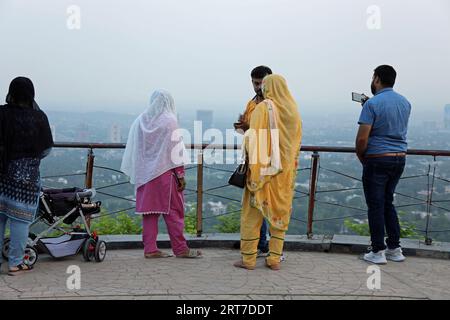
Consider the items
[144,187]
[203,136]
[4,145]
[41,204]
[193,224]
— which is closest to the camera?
[4,145]

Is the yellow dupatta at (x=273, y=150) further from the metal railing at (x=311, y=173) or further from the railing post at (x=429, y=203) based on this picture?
the railing post at (x=429, y=203)

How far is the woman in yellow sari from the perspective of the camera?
4848 millimetres

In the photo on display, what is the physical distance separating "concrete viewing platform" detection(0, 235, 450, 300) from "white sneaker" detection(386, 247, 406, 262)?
60 mm

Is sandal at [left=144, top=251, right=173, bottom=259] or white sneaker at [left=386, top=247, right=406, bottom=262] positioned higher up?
white sneaker at [left=386, top=247, right=406, bottom=262]

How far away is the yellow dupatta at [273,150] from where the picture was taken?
485 cm

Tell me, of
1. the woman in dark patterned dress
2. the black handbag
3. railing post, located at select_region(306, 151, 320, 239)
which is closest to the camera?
the woman in dark patterned dress

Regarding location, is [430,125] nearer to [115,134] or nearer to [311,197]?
[311,197]

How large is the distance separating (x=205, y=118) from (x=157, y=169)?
1.21 m

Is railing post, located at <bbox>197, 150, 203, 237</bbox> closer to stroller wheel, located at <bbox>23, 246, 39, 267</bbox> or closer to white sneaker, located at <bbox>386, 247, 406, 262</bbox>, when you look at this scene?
stroller wheel, located at <bbox>23, 246, 39, 267</bbox>

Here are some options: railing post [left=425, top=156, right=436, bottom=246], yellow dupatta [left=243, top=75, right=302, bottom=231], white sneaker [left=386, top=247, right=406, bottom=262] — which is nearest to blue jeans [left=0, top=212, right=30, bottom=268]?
yellow dupatta [left=243, top=75, right=302, bottom=231]

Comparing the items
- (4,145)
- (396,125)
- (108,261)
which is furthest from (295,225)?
Answer: (4,145)
